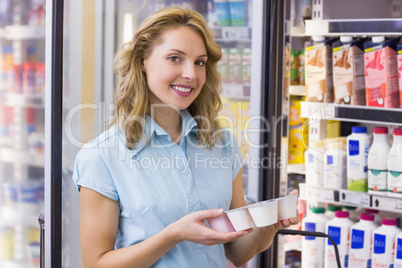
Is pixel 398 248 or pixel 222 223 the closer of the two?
pixel 222 223

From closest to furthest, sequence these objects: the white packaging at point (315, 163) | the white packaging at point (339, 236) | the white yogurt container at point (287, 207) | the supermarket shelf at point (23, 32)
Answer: the white yogurt container at point (287, 207), the supermarket shelf at point (23, 32), the white packaging at point (339, 236), the white packaging at point (315, 163)

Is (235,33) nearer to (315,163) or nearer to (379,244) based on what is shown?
(315,163)

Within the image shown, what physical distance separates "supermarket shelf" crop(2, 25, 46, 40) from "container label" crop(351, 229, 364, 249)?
153 centimetres

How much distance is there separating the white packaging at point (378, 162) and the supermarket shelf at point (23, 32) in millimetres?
1419

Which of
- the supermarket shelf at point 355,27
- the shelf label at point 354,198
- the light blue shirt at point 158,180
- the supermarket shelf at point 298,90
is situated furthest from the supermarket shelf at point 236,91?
the light blue shirt at point 158,180

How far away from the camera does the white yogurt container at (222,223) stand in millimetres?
1285

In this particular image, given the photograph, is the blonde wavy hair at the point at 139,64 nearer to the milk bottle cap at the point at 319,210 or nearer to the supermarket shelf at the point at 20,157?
the supermarket shelf at the point at 20,157

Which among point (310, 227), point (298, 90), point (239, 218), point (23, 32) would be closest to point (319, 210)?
point (310, 227)

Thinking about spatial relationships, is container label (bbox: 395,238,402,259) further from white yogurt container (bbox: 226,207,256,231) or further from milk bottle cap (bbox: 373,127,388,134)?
white yogurt container (bbox: 226,207,256,231)

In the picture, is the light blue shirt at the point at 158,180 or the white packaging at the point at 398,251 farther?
the white packaging at the point at 398,251

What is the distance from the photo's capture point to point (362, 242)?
227cm

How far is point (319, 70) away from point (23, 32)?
1.29 m

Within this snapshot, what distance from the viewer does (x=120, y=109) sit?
1404mm

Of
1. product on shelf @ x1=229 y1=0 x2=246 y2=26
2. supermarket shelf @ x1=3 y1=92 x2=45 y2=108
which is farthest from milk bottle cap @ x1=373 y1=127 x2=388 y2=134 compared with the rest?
supermarket shelf @ x1=3 y1=92 x2=45 y2=108
